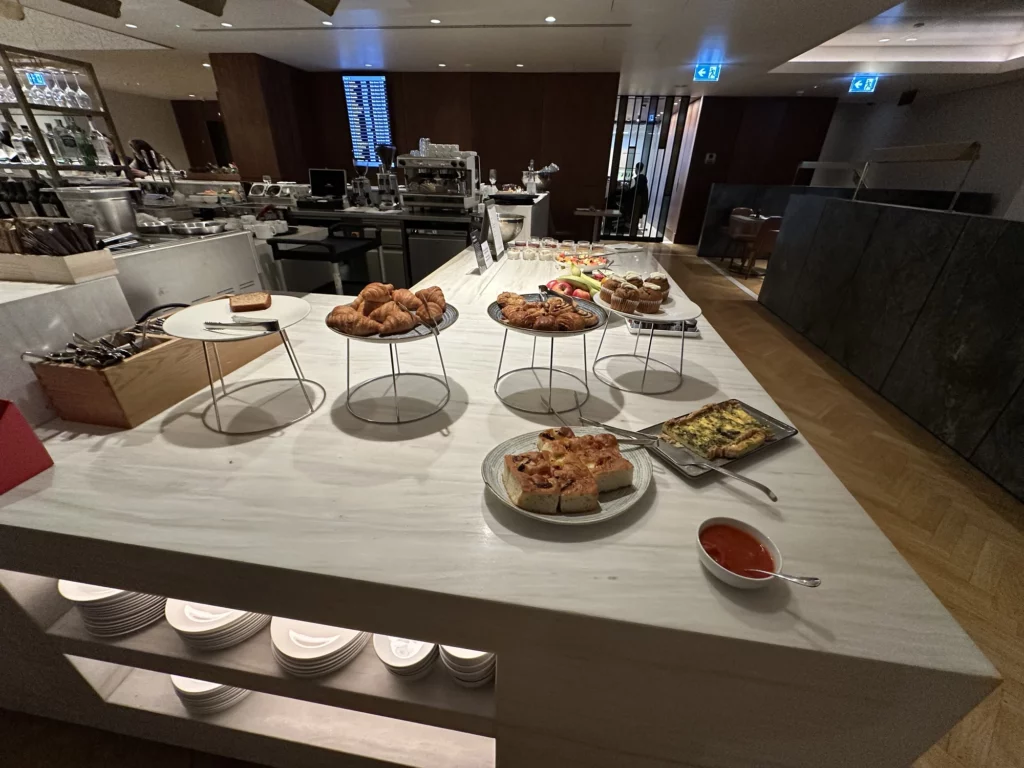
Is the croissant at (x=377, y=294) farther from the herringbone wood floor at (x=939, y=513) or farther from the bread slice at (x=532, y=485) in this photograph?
the herringbone wood floor at (x=939, y=513)

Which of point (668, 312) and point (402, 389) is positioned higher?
point (668, 312)

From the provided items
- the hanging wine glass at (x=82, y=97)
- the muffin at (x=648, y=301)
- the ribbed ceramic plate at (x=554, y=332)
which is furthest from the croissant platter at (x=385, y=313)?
the hanging wine glass at (x=82, y=97)

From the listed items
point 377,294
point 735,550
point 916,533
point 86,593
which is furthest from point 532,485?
point 916,533

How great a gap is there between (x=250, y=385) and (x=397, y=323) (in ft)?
1.88

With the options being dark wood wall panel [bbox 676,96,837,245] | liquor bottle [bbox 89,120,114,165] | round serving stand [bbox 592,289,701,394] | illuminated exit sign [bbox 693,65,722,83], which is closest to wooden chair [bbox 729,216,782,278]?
illuminated exit sign [bbox 693,65,722,83]

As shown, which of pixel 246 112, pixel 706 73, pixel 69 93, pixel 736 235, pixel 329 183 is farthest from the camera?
pixel 736 235

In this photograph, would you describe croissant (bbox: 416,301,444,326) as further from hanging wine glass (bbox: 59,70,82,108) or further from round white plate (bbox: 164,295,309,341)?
hanging wine glass (bbox: 59,70,82,108)

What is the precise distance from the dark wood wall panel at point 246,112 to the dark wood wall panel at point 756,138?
702 centimetres

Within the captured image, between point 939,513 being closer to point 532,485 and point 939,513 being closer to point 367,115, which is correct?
point 532,485

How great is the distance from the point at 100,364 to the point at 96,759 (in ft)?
3.49

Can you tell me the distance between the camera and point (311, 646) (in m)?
0.86

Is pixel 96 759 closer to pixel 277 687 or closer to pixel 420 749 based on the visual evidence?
pixel 277 687

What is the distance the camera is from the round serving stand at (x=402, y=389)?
3.02 feet

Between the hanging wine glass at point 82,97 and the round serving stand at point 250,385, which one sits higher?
the hanging wine glass at point 82,97
